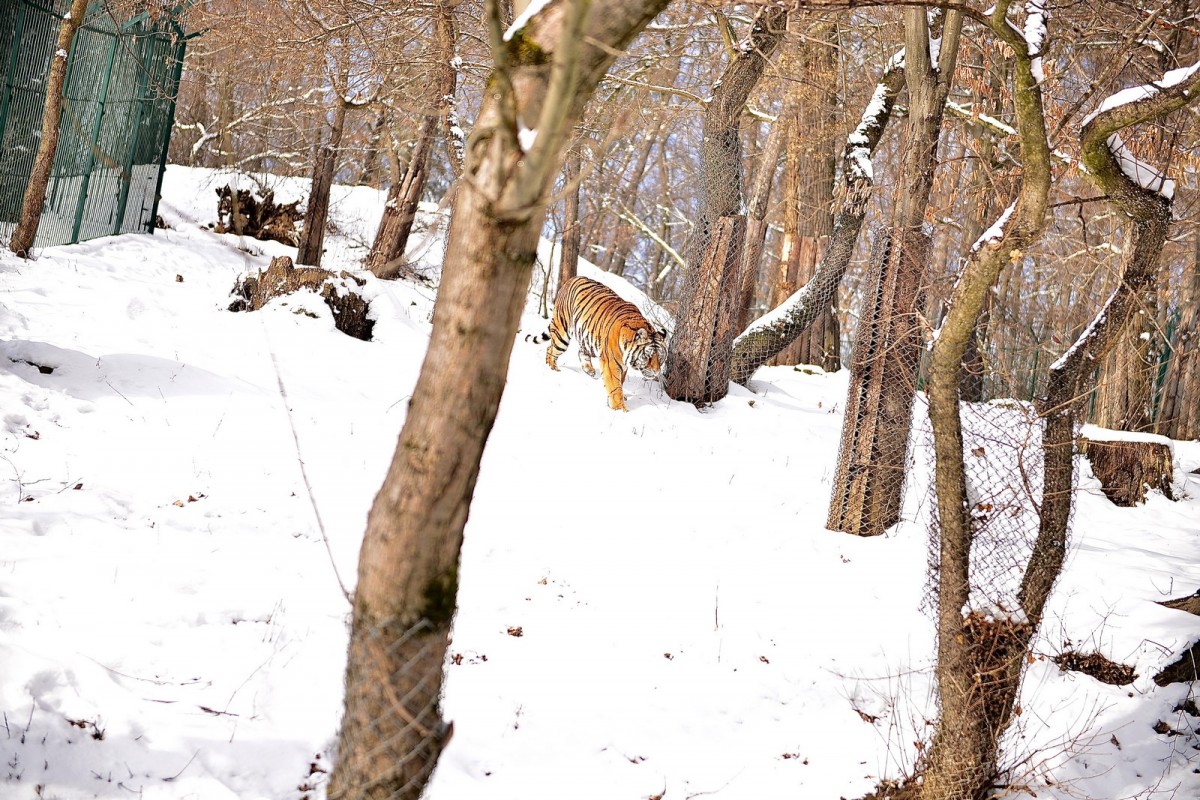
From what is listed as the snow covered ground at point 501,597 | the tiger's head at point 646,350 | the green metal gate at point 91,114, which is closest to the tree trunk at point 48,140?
the green metal gate at point 91,114

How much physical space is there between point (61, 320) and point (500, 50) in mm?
6744

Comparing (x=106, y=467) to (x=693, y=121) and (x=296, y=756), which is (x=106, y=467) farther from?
(x=693, y=121)

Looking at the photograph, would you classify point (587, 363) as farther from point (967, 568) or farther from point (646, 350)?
point (967, 568)

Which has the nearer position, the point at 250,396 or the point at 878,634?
the point at 878,634

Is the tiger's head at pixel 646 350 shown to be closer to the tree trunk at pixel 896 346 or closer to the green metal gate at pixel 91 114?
the tree trunk at pixel 896 346

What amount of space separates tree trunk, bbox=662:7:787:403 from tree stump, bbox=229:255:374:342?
10.7ft

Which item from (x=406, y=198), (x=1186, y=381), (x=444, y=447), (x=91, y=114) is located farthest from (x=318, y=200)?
(x=1186, y=381)

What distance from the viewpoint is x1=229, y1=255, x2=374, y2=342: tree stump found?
8977 mm

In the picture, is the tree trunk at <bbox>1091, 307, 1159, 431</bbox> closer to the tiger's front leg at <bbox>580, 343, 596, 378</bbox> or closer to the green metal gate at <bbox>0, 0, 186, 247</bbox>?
the tiger's front leg at <bbox>580, 343, 596, 378</bbox>

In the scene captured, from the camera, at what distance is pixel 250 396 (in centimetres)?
693

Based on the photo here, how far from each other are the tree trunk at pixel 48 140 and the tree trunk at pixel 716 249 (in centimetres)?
613

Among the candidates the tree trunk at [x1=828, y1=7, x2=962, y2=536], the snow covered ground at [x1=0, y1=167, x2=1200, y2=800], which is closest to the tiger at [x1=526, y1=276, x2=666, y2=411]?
the snow covered ground at [x1=0, y1=167, x2=1200, y2=800]

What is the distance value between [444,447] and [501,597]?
301cm

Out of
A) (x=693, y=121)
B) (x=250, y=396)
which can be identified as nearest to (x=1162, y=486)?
(x=250, y=396)
